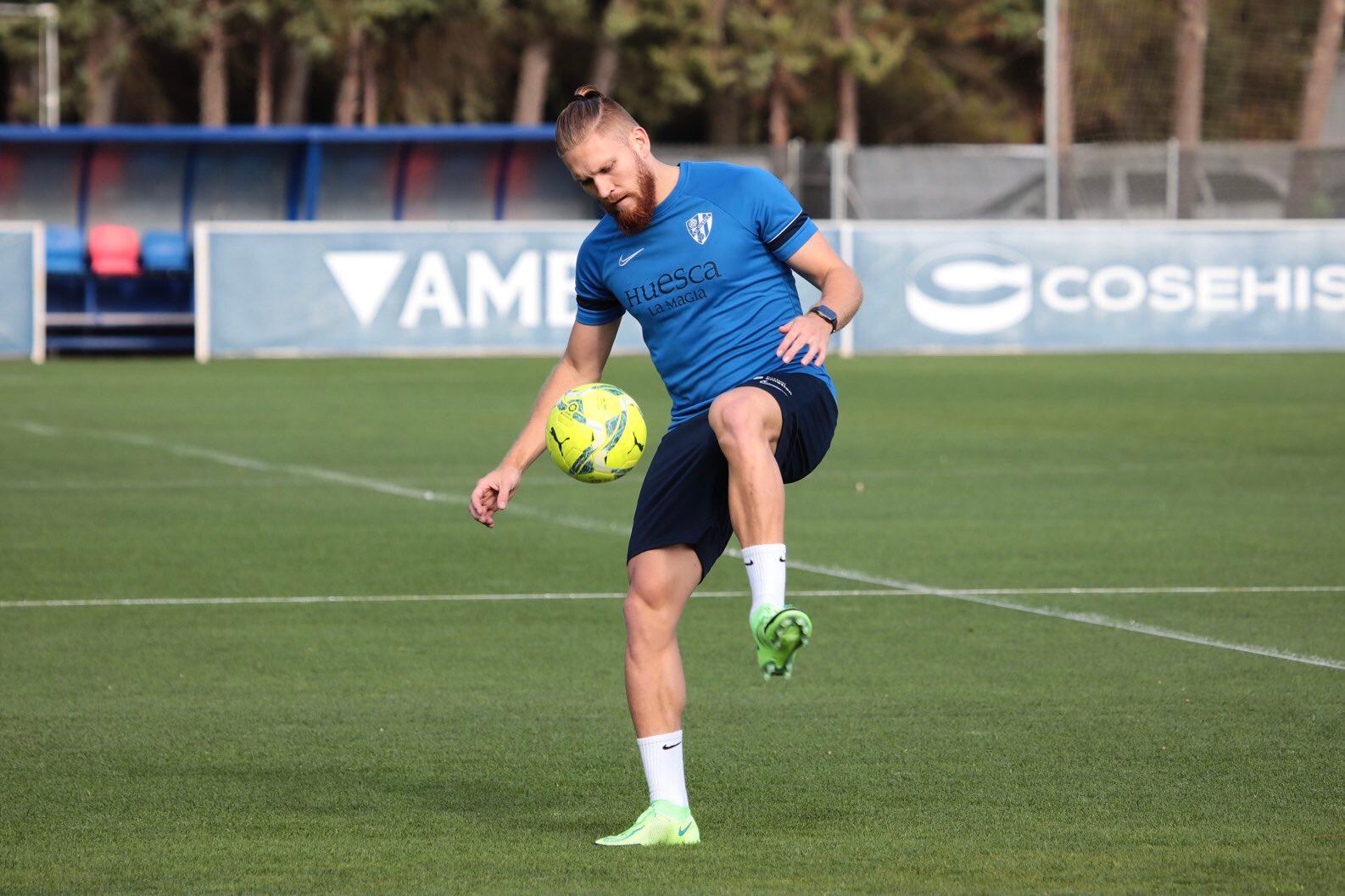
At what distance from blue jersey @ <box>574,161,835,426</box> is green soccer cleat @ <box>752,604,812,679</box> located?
0.82m

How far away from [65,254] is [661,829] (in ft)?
85.3

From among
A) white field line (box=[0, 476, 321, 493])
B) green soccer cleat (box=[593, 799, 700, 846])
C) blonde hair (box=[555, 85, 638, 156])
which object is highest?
blonde hair (box=[555, 85, 638, 156])

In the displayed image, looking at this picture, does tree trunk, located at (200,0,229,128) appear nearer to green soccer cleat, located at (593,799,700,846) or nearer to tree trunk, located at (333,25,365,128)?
tree trunk, located at (333,25,365,128)

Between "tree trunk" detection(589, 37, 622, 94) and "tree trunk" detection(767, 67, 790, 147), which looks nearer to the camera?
"tree trunk" detection(589, 37, 622, 94)

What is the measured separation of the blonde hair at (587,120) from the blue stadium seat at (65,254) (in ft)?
84.0

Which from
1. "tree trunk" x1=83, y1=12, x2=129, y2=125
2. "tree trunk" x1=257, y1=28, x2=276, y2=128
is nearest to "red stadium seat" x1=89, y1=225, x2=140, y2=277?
"tree trunk" x1=83, y1=12, x2=129, y2=125

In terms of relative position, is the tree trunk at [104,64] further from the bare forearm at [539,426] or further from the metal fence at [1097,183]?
the bare forearm at [539,426]

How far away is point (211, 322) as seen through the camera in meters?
28.5

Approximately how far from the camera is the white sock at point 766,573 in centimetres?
522

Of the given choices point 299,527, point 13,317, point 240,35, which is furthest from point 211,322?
point 240,35

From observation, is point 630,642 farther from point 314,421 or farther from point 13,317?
point 13,317

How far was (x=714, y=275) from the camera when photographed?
5.74m

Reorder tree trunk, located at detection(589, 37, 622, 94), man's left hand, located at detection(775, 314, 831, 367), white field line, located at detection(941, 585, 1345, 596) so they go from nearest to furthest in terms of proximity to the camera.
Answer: man's left hand, located at detection(775, 314, 831, 367) < white field line, located at detection(941, 585, 1345, 596) < tree trunk, located at detection(589, 37, 622, 94)

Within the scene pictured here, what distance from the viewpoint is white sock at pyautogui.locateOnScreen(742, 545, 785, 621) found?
5.22m
